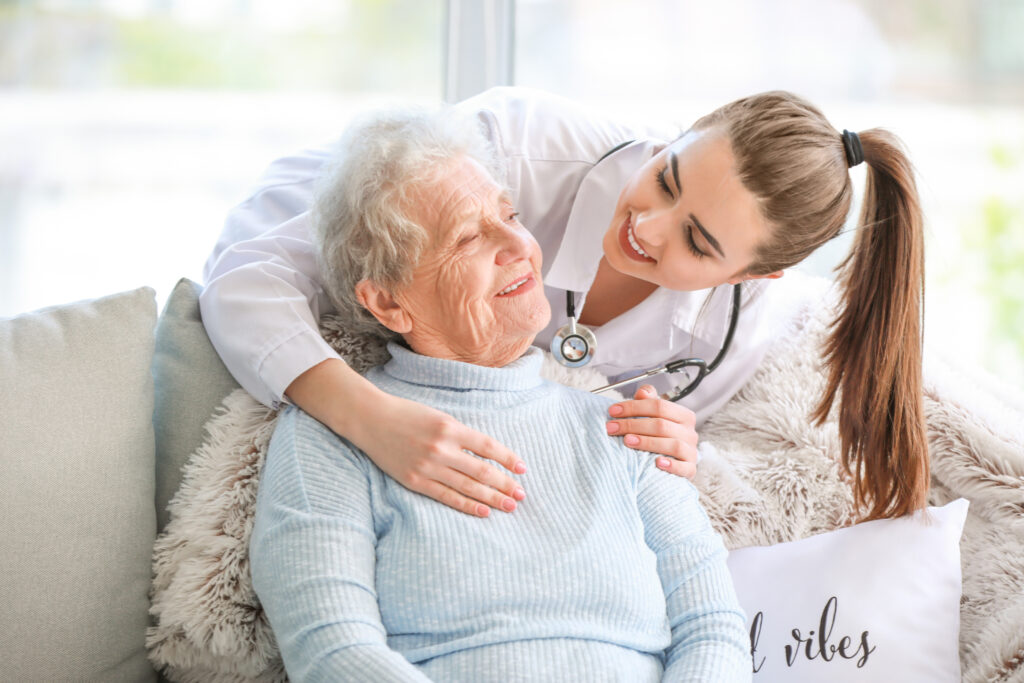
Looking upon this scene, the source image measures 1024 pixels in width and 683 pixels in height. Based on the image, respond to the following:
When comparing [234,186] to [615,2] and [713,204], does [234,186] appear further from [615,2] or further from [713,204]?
[713,204]

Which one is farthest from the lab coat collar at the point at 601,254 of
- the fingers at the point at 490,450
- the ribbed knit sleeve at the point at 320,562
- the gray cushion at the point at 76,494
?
the gray cushion at the point at 76,494

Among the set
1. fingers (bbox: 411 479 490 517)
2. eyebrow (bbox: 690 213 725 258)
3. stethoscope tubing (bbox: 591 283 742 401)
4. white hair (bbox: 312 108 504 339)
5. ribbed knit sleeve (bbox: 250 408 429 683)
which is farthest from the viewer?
stethoscope tubing (bbox: 591 283 742 401)

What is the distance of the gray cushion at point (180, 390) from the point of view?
1.54 meters

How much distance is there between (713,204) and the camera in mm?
1492

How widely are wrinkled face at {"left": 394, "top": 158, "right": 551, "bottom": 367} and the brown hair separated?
42 cm

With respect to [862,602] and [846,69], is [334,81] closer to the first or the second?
[846,69]

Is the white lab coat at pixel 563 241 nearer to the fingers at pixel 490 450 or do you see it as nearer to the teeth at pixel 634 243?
the teeth at pixel 634 243

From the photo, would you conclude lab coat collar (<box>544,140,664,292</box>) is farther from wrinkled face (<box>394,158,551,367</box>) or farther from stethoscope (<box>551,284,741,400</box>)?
wrinkled face (<box>394,158,551,367</box>)

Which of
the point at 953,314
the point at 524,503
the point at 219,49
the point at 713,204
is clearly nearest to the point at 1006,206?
the point at 953,314

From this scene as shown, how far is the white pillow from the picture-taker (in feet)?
4.91

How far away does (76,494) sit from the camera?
1.37 metres

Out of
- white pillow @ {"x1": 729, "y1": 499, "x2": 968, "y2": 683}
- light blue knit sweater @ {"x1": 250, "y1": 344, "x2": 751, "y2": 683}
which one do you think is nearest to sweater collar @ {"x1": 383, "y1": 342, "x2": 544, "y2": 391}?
light blue knit sweater @ {"x1": 250, "y1": 344, "x2": 751, "y2": 683}

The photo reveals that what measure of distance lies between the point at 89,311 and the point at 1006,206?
2775 millimetres

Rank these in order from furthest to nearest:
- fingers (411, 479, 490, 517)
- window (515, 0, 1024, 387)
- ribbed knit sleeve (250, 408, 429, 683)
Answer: window (515, 0, 1024, 387) → fingers (411, 479, 490, 517) → ribbed knit sleeve (250, 408, 429, 683)
